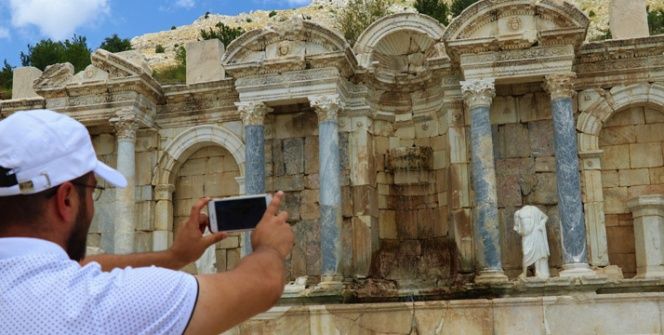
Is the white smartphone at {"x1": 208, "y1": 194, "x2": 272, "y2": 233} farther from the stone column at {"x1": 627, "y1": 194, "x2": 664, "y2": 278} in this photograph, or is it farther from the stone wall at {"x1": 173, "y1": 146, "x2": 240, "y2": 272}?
the stone wall at {"x1": 173, "y1": 146, "x2": 240, "y2": 272}

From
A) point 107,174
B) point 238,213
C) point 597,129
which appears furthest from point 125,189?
point 107,174

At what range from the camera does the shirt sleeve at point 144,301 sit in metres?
1.45

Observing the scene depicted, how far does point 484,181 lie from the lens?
43.0 feet

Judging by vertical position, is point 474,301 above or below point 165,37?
below

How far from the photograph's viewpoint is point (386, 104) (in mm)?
15344

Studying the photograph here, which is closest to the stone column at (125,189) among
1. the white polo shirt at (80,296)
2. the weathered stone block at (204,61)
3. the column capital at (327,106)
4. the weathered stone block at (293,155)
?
the weathered stone block at (204,61)

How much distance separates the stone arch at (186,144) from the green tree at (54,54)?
27597 millimetres

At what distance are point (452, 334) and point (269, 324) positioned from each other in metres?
3.07

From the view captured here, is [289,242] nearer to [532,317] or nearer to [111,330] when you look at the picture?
[111,330]

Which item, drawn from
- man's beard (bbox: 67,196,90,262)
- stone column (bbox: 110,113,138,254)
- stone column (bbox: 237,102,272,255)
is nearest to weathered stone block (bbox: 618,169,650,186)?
stone column (bbox: 237,102,272,255)

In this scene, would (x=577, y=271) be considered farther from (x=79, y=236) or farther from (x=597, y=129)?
(x=79, y=236)

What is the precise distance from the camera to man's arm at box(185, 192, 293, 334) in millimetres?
1556

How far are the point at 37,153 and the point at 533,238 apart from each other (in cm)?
1217

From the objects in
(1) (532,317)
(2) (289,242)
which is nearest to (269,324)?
(1) (532,317)
